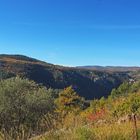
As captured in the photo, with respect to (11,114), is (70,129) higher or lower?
higher

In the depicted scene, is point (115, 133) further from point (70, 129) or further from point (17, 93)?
point (17, 93)

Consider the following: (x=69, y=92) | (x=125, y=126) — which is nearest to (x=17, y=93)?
(x=125, y=126)

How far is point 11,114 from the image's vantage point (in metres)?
28.5

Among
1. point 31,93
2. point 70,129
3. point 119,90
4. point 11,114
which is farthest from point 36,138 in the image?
point 119,90

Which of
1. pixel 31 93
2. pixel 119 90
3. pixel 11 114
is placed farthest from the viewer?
pixel 119 90

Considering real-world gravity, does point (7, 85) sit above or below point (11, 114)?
above

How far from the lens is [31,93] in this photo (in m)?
30.6

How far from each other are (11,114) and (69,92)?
106 feet

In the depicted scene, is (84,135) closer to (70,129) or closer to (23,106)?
(70,129)

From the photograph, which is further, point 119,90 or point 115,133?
point 119,90

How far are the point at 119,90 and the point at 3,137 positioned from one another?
70.9 metres

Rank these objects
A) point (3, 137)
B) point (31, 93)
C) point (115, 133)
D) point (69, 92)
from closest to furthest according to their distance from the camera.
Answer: point (3, 137), point (115, 133), point (31, 93), point (69, 92)

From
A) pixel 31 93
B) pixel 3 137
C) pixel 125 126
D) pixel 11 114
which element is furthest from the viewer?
pixel 31 93

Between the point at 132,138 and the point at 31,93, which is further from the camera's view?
the point at 31,93
